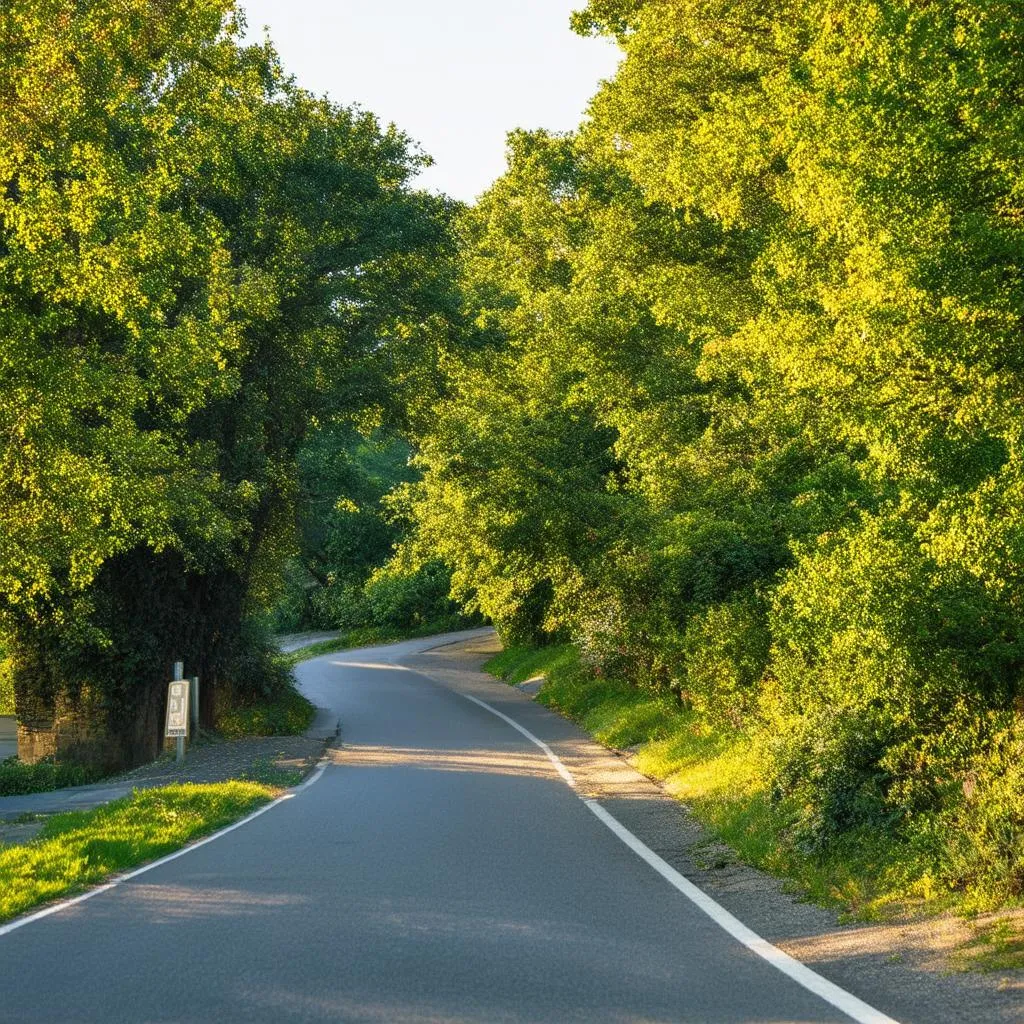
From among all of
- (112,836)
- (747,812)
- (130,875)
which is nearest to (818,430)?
(747,812)

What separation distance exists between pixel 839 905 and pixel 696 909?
98 cm

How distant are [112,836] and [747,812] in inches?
252

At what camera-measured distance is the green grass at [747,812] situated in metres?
8.96

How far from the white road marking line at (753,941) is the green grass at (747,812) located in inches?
30.1

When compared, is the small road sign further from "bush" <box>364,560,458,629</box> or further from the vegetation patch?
"bush" <box>364,560,458,629</box>

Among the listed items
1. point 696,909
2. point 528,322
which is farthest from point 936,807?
point 528,322

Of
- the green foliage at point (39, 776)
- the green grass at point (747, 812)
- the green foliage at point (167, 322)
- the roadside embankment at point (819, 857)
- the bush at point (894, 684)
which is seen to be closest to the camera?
the roadside embankment at point (819, 857)

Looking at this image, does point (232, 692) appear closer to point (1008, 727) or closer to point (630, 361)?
point (630, 361)

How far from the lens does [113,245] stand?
18.1m

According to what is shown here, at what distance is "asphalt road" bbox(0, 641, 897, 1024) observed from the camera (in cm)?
620

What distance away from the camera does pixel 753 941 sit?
7.74 metres

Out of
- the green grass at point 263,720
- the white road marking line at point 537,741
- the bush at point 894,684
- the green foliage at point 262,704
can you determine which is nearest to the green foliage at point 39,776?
the green grass at point 263,720

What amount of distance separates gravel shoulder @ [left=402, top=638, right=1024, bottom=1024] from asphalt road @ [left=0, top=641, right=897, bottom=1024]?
0.38 metres

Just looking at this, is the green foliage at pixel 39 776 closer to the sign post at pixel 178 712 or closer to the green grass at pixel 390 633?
the sign post at pixel 178 712
